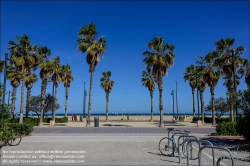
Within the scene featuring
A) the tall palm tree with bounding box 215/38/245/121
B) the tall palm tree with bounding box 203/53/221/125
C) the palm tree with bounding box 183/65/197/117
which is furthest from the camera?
the palm tree with bounding box 183/65/197/117

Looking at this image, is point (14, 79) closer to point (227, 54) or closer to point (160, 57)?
point (160, 57)

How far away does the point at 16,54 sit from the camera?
92.0 feet

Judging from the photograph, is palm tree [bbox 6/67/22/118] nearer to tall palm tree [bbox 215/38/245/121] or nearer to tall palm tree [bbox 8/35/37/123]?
tall palm tree [bbox 8/35/37/123]

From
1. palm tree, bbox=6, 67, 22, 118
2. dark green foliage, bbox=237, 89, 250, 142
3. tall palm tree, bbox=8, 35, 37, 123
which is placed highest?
tall palm tree, bbox=8, 35, 37, 123

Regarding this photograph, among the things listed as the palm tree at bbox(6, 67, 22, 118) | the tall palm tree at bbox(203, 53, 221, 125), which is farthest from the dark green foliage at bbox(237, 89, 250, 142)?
the palm tree at bbox(6, 67, 22, 118)

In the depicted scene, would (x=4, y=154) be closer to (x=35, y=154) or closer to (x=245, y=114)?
(x=35, y=154)

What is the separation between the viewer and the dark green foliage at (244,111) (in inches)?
471

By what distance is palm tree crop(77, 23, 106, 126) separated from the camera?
99.8ft

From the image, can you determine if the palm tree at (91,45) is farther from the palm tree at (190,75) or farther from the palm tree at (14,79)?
the palm tree at (190,75)

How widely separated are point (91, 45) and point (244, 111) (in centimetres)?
2264

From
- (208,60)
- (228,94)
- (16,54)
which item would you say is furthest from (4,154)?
(208,60)

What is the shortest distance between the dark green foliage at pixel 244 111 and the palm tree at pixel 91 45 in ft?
69.9

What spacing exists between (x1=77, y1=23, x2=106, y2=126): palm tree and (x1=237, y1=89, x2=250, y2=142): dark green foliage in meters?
21.3

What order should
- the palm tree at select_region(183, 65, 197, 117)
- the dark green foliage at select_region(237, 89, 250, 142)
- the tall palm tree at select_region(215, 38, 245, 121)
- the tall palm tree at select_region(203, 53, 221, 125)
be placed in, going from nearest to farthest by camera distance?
the dark green foliage at select_region(237, 89, 250, 142) → the tall palm tree at select_region(215, 38, 245, 121) → the tall palm tree at select_region(203, 53, 221, 125) → the palm tree at select_region(183, 65, 197, 117)
